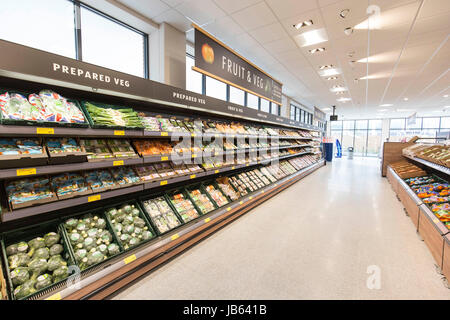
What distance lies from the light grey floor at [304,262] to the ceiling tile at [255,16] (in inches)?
128

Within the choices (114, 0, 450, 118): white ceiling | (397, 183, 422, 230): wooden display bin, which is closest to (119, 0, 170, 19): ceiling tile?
(114, 0, 450, 118): white ceiling

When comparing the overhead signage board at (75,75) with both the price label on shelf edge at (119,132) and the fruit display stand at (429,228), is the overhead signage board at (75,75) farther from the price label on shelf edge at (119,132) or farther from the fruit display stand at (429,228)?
the fruit display stand at (429,228)

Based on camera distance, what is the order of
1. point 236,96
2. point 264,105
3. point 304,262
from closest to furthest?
1. point 304,262
2. point 236,96
3. point 264,105

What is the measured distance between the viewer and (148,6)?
289 cm

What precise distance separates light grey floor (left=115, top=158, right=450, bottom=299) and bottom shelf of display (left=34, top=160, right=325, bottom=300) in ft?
0.37

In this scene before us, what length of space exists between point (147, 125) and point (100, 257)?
1.38 m

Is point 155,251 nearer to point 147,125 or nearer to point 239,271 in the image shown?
point 239,271

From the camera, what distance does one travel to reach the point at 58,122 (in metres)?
1.52

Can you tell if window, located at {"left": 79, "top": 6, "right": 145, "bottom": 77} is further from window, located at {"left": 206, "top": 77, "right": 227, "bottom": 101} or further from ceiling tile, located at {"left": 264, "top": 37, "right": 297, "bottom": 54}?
ceiling tile, located at {"left": 264, "top": 37, "right": 297, "bottom": 54}

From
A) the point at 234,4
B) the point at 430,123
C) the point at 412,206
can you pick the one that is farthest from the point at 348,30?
the point at 430,123

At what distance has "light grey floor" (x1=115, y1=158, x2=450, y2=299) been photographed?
181 centimetres

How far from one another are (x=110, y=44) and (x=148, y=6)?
815 mm

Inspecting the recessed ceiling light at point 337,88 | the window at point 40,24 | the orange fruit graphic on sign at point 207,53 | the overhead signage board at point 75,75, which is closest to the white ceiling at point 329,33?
the orange fruit graphic on sign at point 207,53

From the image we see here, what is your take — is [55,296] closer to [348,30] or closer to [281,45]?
[281,45]
